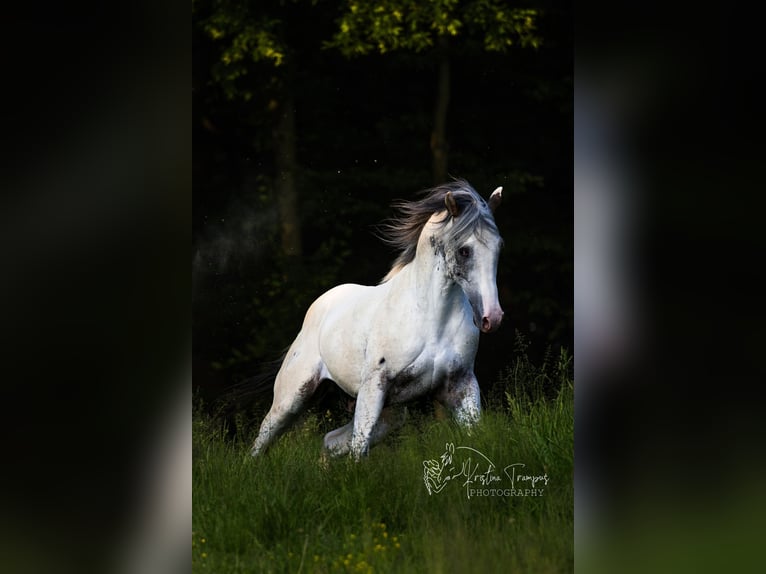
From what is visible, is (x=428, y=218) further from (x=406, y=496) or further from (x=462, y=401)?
(x=406, y=496)

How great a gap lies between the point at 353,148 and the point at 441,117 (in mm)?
415

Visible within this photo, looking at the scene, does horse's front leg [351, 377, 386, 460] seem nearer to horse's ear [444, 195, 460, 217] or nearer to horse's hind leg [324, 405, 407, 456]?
horse's hind leg [324, 405, 407, 456]

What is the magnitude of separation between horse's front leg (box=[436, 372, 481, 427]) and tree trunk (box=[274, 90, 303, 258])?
90cm

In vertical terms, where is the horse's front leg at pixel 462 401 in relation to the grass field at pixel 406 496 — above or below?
above

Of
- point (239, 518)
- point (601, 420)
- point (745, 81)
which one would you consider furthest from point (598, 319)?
point (239, 518)

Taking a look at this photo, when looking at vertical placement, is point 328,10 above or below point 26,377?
above

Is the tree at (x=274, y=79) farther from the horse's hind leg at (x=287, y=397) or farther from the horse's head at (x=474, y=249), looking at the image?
the horse's head at (x=474, y=249)

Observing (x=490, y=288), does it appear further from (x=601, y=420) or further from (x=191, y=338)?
(x=191, y=338)

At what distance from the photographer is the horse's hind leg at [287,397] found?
475cm

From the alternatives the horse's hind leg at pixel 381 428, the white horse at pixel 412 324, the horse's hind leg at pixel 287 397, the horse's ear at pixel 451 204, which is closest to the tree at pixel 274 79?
the white horse at pixel 412 324

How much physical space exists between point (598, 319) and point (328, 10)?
1.81m

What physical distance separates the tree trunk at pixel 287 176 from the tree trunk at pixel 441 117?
631 mm

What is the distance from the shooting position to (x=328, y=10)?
467 cm

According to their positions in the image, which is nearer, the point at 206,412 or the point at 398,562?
the point at 398,562
